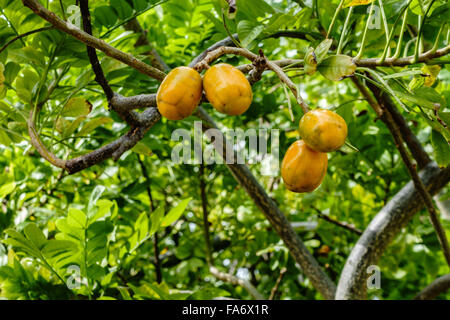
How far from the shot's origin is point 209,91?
51 centimetres

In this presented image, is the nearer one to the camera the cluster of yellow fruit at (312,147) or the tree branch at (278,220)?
the cluster of yellow fruit at (312,147)

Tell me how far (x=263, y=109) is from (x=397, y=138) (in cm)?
50

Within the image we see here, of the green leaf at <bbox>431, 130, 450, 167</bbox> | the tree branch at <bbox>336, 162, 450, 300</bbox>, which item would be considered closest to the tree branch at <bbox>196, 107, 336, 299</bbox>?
the tree branch at <bbox>336, 162, 450, 300</bbox>

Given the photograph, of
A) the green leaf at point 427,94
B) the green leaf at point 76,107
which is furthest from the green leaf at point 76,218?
the green leaf at point 427,94

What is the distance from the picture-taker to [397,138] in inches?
40.3

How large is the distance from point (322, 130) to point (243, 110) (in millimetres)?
105

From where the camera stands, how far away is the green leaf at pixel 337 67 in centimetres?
48

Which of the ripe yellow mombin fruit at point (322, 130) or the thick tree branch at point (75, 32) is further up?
the thick tree branch at point (75, 32)

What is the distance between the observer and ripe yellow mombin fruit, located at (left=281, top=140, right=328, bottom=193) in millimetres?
536

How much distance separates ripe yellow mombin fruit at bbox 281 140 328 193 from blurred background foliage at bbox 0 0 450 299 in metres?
0.17

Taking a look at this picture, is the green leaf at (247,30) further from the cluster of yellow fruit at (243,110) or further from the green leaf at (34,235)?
the green leaf at (34,235)

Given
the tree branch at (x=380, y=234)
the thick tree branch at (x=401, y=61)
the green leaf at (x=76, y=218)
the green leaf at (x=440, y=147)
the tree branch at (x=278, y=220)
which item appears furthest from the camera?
the tree branch at (x=278, y=220)

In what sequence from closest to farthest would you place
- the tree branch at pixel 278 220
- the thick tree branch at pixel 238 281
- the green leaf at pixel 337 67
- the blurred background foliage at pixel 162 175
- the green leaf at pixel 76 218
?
the green leaf at pixel 337 67 → the blurred background foliage at pixel 162 175 → the green leaf at pixel 76 218 → the tree branch at pixel 278 220 → the thick tree branch at pixel 238 281

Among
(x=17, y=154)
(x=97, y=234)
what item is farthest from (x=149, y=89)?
(x=17, y=154)
